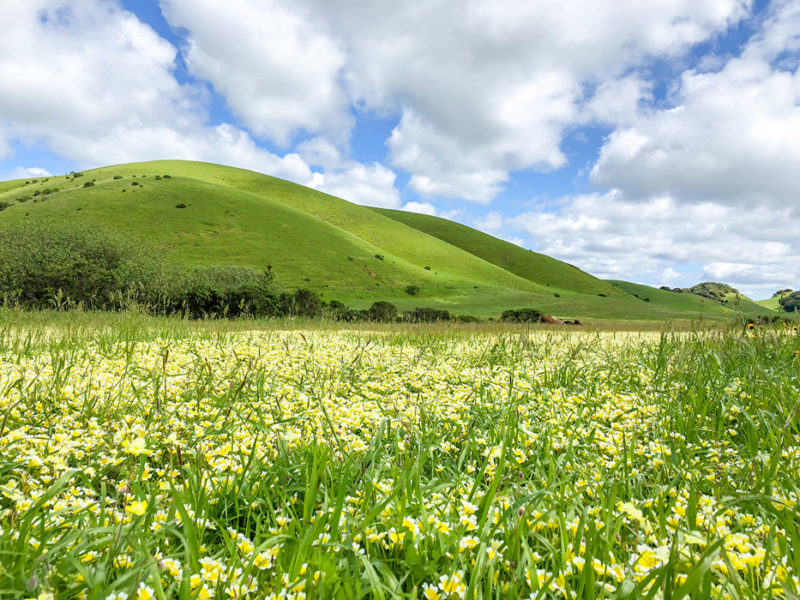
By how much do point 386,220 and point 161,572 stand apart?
128 metres

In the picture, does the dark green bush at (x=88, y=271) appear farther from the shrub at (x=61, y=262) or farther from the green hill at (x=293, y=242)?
the green hill at (x=293, y=242)

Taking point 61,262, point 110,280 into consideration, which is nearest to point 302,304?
point 110,280

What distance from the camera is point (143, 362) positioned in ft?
23.9

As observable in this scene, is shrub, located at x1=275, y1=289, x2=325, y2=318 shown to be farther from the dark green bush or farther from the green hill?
the green hill

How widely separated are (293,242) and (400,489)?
8602 centimetres

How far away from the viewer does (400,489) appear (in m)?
3.08

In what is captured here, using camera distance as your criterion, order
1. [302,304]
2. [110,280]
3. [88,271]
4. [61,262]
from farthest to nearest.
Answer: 1. [61,262]
2. [88,271]
3. [110,280]
4. [302,304]

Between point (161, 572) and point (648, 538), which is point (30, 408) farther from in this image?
point (648, 538)

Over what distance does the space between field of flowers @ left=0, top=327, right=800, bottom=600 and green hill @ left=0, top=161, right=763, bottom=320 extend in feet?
191

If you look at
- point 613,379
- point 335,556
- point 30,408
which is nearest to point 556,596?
point 335,556

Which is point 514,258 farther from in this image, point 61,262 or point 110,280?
point 61,262

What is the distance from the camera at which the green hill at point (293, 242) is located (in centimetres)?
7206

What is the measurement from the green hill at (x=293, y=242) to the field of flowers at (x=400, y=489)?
191ft

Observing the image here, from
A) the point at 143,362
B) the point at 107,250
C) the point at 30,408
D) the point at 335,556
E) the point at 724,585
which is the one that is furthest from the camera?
the point at 107,250
